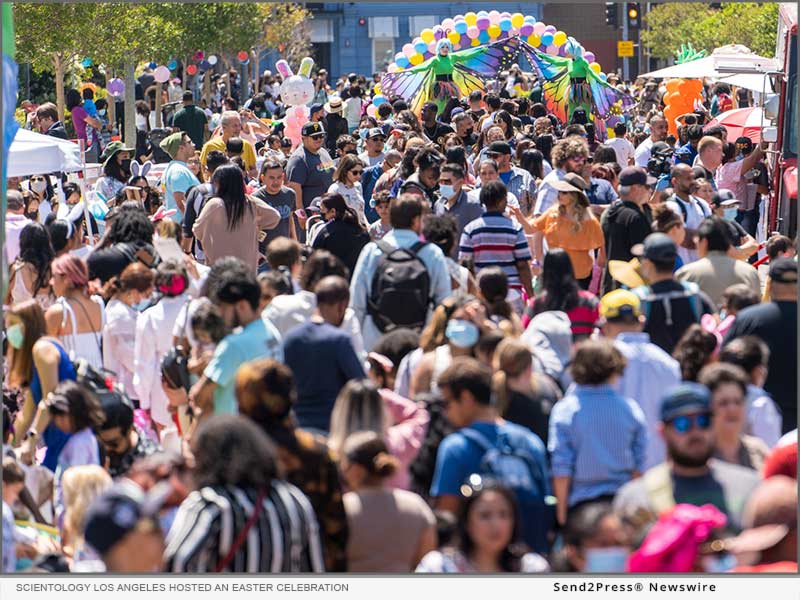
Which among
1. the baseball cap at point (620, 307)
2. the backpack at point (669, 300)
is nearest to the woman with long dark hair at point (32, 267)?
the backpack at point (669, 300)

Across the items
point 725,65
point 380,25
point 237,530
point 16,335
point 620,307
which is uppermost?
point 380,25

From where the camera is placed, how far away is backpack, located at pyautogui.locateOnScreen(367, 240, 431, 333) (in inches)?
321

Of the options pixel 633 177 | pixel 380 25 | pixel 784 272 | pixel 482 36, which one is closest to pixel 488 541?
pixel 784 272

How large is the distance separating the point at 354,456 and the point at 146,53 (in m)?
26.5

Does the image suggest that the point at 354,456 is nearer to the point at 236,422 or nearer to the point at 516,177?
the point at 236,422

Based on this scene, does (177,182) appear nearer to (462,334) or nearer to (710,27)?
(462,334)

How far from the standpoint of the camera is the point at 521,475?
5434 millimetres

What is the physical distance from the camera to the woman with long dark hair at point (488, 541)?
485 centimetres

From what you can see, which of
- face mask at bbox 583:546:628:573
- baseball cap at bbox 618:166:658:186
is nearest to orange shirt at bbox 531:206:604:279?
baseball cap at bbox 618:166:658:186

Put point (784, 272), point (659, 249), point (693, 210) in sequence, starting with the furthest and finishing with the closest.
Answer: point (693, 210)
point (659, 249)
point (784, 272)

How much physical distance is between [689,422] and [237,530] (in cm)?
159

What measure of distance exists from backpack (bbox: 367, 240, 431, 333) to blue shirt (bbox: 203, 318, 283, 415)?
141cm

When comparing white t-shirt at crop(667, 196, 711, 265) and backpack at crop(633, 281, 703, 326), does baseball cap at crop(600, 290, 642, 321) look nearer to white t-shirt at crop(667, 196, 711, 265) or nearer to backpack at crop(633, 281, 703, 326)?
backpack at crop(633, 281, 703, 326)

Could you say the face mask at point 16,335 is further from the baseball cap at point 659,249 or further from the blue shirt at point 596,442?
the baseball cap at point 659,249
